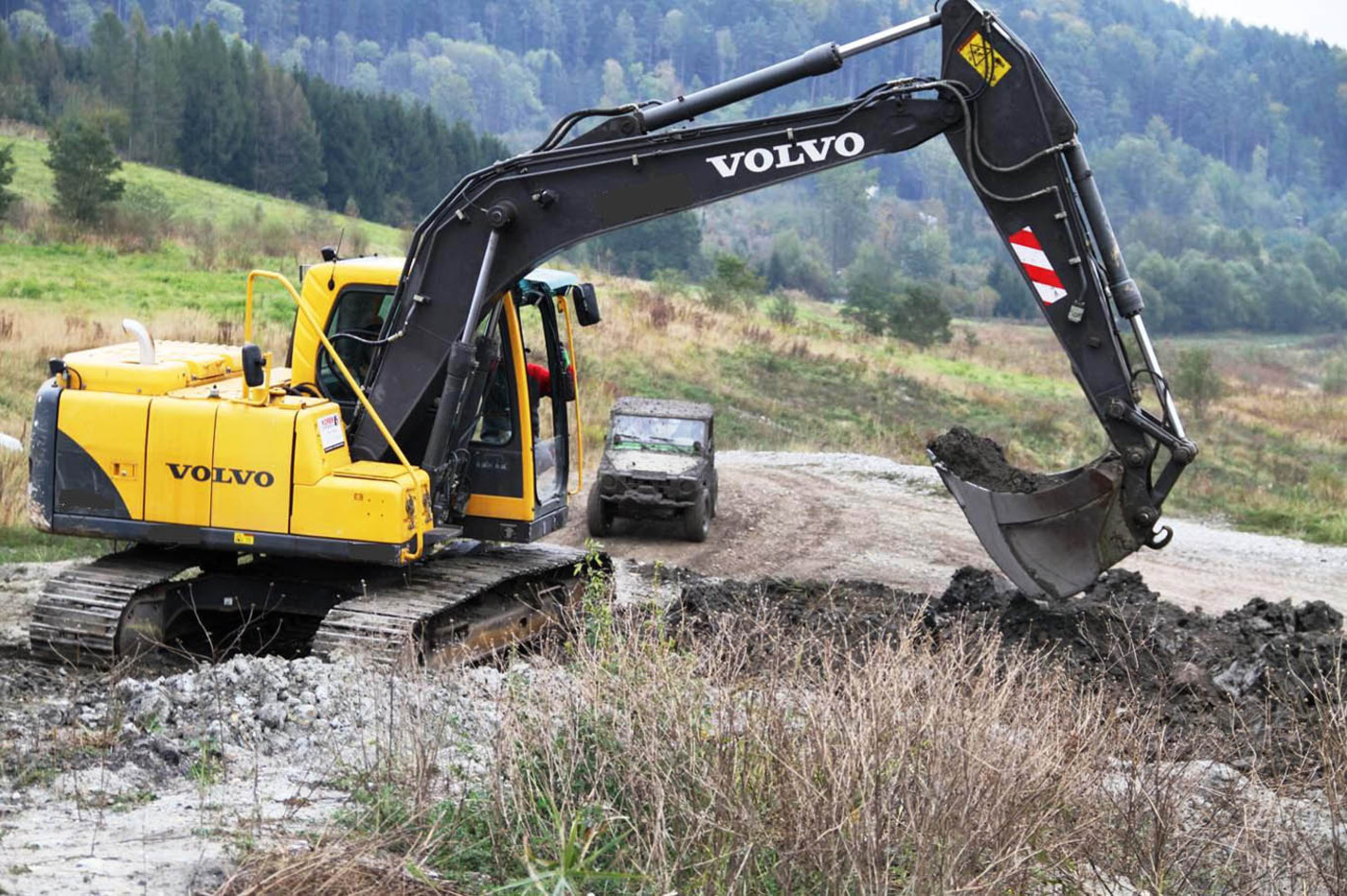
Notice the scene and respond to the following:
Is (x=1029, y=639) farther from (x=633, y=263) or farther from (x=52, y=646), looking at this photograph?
(x=633, y=263)

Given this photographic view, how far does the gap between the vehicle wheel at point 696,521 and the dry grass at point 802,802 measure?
34.5 ft

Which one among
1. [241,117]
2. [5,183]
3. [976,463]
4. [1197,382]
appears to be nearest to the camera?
[976,463]

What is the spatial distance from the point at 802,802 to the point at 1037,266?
544 centimetres

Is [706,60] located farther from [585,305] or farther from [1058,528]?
[1058,528]

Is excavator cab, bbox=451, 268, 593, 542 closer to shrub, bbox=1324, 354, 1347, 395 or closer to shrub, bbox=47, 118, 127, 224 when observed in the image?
shrub, bbox=47, 118, 127, 224

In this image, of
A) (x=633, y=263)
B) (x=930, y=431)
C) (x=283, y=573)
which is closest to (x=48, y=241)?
(x=930, y=431)

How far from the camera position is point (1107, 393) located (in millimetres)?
9617

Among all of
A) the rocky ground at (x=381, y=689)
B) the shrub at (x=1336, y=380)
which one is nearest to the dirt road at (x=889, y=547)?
the rocky ground at (x=381, y=689)

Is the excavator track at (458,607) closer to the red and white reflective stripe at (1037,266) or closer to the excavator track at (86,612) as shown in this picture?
the excavator track at (86,612)

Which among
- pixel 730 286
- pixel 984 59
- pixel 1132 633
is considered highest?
pixel 730 286

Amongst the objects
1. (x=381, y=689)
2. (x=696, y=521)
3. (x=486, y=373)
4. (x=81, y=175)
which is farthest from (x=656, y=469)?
(x=81, y=175)

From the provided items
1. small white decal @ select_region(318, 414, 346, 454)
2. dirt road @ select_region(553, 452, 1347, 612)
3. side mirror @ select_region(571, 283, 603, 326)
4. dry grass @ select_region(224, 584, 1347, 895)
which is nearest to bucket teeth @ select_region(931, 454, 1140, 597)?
side mirror @ select_region(571, 283, 603, 326)

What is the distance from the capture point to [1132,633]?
10719 millimetres

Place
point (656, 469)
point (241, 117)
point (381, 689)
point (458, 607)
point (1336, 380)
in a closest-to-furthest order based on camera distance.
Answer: point (381, 689), point (458, 607), point (656, 469), point (1336, 380), point (241, 117)
